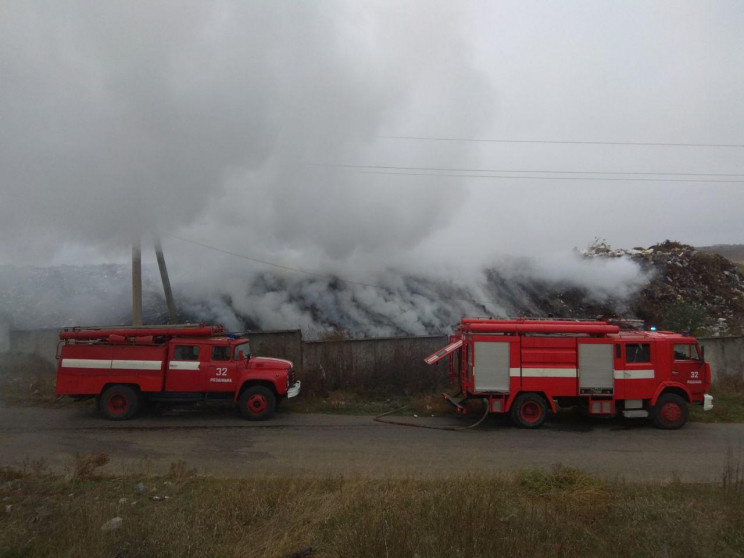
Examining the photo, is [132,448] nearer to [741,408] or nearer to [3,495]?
[3,495]

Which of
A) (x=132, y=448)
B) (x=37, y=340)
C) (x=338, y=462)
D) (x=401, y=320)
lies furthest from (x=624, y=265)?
(x=37, y=340)

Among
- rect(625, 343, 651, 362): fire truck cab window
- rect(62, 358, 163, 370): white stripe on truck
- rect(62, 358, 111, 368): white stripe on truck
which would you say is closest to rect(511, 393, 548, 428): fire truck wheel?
rect(625, 343, 651, 362): fire truck cab window

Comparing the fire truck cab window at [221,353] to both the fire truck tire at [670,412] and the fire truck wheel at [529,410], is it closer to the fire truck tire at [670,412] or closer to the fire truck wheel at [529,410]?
the fire truck wheel at [529,410]

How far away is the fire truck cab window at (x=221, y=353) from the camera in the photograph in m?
10.7

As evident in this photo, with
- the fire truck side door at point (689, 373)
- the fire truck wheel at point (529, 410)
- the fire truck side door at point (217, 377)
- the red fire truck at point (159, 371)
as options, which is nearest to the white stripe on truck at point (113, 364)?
the red fire truck at point (159, 371)

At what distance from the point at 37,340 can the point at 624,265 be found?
24.1 m

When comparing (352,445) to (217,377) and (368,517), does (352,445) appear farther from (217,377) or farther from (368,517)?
(368,517)

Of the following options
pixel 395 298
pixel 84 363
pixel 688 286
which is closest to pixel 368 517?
pixel 84 363

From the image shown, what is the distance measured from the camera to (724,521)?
4426mm

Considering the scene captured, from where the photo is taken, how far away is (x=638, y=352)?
1042cm

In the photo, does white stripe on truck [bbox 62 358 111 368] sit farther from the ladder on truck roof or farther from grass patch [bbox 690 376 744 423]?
grass patch [bbox 690 376 744 423]

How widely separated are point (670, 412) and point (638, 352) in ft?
4.50

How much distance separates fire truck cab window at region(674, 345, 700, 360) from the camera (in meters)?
10.6

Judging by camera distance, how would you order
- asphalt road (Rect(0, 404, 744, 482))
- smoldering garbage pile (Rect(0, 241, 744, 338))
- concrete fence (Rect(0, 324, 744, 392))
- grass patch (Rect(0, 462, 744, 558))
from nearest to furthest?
1. grass patch (Rect(0, 462, 744, 558))
2. asphalt road (Rect(0, 404, 744, 482))
3. concrete fence (Rect(0, 324, 744, 392))
4. smoldering garbage pile (Rect(0, 241, 744, 338))
